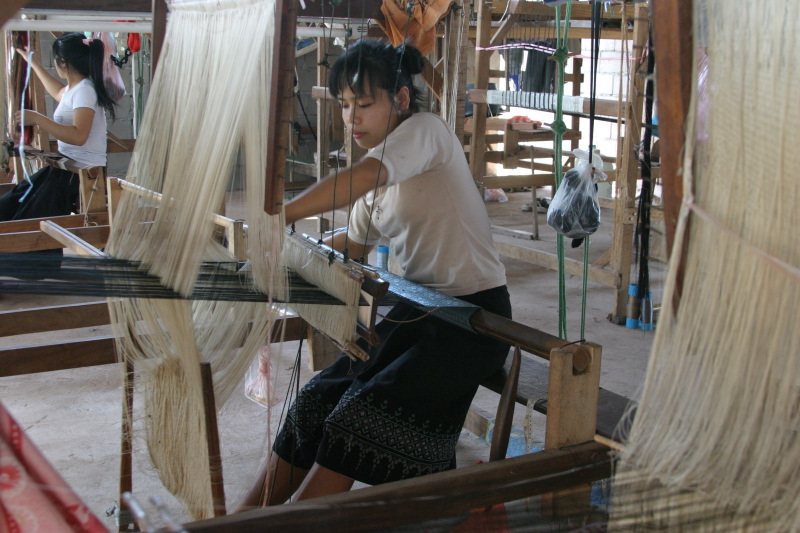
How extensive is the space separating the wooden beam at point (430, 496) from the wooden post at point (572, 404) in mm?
38

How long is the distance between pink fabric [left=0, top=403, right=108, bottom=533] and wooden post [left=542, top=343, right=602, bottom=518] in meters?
0.85

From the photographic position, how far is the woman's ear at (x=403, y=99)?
1.94 m

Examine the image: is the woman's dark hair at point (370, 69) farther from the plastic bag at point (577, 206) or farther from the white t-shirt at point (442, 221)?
the plastic bag at point (577, 206)

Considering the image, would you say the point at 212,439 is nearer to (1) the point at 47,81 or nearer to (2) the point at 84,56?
(2) the point at 84,56

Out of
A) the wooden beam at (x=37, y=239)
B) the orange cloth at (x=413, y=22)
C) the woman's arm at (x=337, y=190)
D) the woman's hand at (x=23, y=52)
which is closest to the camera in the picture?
the woman's arm at (x=337, y=190)

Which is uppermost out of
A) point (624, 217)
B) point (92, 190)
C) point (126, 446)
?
point (92, 190)

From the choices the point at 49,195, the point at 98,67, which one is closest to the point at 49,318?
the point at 98,67

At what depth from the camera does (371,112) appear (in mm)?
1921

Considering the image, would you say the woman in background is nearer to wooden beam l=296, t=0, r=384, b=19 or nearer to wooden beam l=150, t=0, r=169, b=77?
wooden beam l=296, t=0, r=384, b=19

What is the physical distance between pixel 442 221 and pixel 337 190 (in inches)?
14.9

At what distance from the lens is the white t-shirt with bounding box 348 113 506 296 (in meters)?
1.94

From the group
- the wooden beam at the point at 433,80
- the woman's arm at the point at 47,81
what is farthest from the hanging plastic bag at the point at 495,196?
the wooden beam at the point at 433,80

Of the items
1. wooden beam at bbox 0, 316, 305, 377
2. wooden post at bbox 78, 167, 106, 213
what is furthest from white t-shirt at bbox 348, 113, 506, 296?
wooden post at bbox 78, 167, 106, 213

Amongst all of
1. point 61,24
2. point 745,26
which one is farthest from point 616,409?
point 61,24
